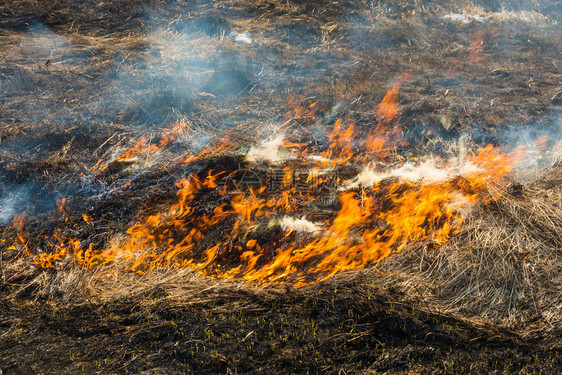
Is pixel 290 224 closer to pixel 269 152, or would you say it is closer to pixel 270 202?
pixel 270 202

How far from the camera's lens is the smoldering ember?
3.39 meters

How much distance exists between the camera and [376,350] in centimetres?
327

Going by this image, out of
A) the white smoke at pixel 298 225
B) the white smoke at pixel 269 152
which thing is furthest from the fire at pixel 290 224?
the white smoke at pixel 269 152

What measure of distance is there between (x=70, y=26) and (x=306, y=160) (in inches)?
292

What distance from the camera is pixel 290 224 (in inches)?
184

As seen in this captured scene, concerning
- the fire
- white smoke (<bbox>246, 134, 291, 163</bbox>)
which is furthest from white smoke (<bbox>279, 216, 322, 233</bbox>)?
white smoke (<bbox>246, 134, 291, 163</bbox>)

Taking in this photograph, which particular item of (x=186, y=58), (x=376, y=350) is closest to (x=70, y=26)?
(x=186, y=58)

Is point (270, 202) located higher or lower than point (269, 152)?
lower

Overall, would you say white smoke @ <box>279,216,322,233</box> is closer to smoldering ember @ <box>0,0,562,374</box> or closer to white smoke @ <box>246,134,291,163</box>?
smoldering ember @ <box>0,0,562,374</box>

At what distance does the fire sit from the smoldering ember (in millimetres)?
25

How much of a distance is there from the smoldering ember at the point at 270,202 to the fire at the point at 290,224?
25mm

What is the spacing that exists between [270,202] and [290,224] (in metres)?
0.46

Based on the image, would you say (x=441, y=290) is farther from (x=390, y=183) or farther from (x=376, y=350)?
(x=390, y=183)

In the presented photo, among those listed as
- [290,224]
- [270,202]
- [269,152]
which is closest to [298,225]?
[290,224]
